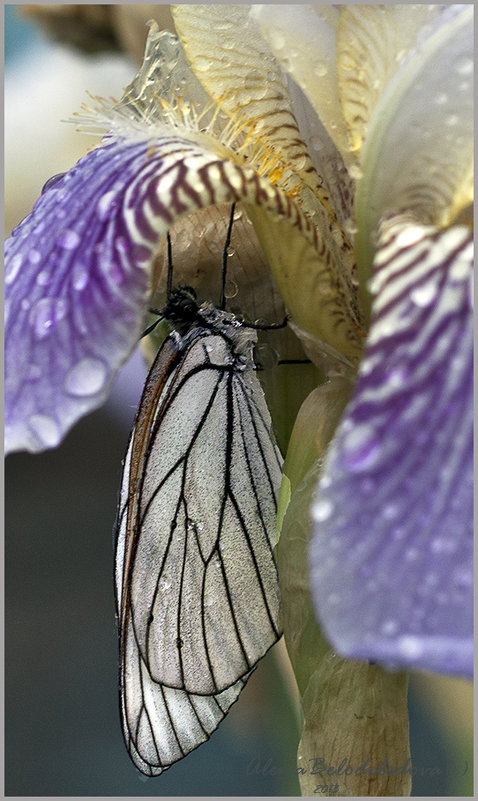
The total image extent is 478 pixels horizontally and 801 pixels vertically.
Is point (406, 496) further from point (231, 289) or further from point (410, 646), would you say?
point (231, 289)

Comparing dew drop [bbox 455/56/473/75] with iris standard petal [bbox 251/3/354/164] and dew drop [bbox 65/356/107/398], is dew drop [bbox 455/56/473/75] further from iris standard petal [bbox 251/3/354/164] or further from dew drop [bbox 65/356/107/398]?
dew drop [bbox 65/356/107/398]

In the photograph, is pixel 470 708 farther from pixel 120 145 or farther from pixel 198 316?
pixel 120 145

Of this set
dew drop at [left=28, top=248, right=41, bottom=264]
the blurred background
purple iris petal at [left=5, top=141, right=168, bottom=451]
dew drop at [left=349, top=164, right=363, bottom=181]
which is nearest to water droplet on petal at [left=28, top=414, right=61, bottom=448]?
purple iris petal at [left=5, top=141, right=168, bottom=451]

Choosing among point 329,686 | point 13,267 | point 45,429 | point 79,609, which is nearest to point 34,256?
point 13,267

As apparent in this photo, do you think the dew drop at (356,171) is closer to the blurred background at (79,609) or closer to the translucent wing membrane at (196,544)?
the translucent wing membrane at (196,544)

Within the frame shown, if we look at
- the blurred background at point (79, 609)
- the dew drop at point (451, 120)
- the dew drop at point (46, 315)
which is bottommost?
the blurred background at point (79, 609)

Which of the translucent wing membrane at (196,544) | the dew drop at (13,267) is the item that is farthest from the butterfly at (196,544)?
the dew drop at (13,267)
